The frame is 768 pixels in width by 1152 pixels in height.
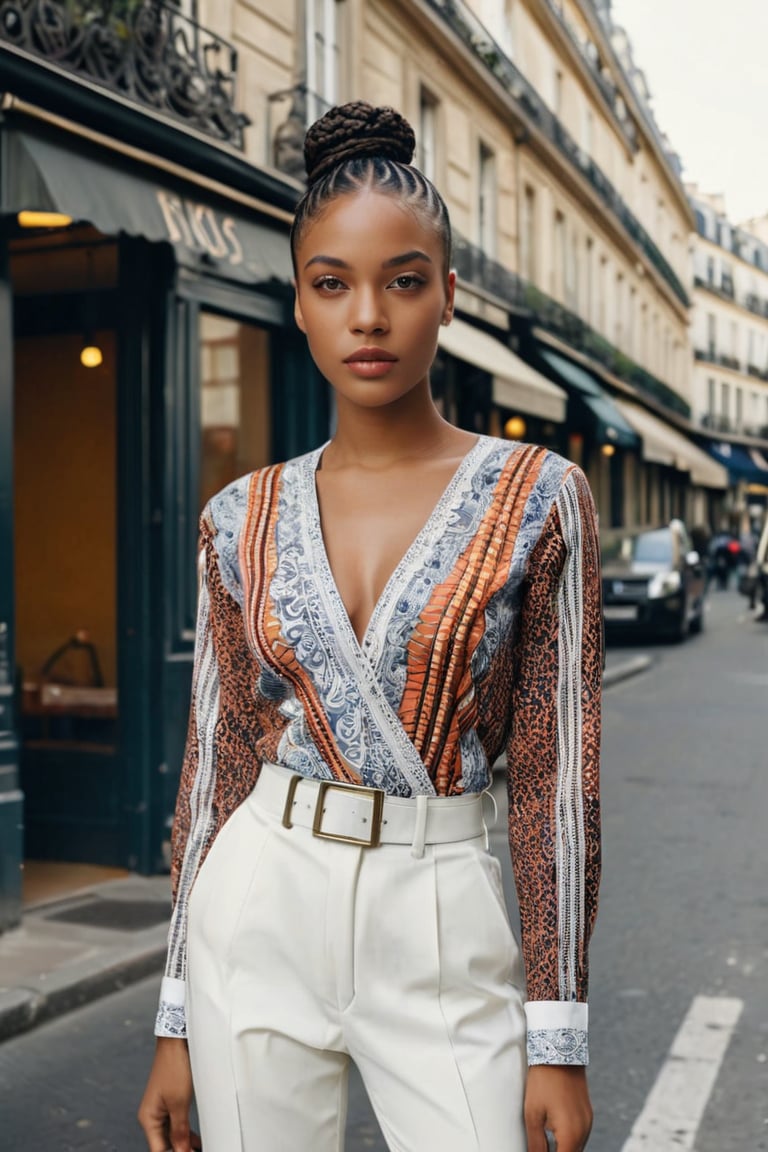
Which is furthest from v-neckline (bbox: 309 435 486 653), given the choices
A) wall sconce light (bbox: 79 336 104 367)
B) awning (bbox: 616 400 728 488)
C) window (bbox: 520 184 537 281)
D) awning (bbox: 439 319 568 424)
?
awning (bbox: 616 400 728 488)

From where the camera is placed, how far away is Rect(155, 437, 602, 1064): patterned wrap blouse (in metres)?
1.65

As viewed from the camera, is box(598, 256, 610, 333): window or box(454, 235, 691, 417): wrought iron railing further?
box(598, 256, 610, 333): window

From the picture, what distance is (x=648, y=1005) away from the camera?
498cm

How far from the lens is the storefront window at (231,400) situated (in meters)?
7.82

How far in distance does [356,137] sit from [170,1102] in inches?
48.5

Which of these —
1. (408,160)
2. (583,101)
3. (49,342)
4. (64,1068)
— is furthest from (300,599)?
(583,101)

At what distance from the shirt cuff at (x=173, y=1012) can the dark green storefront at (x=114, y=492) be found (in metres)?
5.13

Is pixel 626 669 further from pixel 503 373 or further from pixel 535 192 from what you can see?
pixel 535 192

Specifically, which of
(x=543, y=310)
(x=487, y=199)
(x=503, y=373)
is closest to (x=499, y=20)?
(x=487, y=199)

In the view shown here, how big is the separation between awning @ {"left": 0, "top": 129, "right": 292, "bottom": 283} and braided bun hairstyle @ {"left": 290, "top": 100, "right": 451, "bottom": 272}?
4362mm

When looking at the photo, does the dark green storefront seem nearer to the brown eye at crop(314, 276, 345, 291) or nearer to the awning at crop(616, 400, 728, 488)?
the brown eye at crop(314, 276, 345, 291)

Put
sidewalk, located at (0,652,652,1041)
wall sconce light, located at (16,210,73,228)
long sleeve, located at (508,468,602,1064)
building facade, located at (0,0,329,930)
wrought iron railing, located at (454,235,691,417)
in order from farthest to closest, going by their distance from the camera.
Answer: wrought iron railing, located at (454,235,691,417), building facade, located at (0,0,329,930), wall sconce light, located at (16,210,73,228), sidewalk, located at (0,652,652,1041), long sleeve, located at (508,468,602,1064)

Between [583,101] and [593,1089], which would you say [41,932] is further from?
[583,101]

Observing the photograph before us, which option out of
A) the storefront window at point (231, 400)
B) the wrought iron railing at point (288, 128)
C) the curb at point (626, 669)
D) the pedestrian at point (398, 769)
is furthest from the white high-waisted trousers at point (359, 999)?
the curb at point (626, 669)
